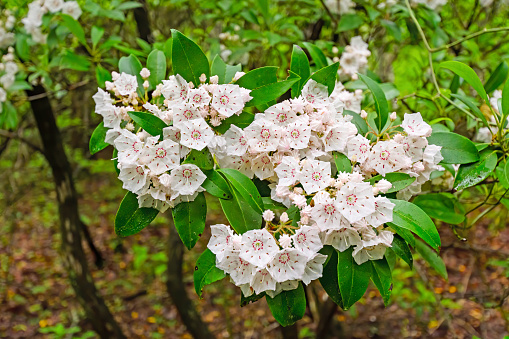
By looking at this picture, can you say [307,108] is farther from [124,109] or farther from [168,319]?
[168,319]

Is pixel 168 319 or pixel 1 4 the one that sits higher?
pixel 1 4

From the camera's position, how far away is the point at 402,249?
1.00 metres

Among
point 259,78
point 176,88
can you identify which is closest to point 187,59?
point 176,88

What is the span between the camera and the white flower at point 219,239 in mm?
941

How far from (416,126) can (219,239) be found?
56cm

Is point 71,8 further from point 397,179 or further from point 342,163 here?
point 397,179

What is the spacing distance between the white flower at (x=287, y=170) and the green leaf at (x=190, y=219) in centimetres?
22

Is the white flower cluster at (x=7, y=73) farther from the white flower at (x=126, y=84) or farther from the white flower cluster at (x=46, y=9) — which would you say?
the white flower at (x=126, y=84)

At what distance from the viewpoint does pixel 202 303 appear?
14.0ft

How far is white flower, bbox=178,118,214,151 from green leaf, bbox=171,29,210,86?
7.3 inches

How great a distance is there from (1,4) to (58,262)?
306 cm

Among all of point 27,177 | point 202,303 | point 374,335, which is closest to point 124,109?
point 374,335

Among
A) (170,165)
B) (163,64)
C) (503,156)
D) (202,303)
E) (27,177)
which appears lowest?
(202,303)

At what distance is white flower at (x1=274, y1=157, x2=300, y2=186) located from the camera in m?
0.94
